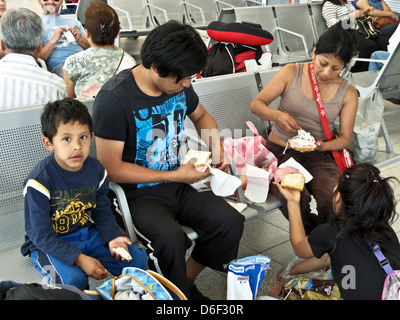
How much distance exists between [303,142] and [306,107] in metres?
0.27

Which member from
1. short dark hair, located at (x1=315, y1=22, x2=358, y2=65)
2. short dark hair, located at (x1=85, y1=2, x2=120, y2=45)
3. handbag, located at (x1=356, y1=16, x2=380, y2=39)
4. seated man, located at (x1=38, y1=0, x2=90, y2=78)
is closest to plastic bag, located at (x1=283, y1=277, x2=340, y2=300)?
short dark hair, located at (x1=315, y1=22, x2=358, y2=65)

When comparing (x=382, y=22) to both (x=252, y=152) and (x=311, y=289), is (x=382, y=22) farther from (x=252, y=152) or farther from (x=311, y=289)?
(x=311, y=289)

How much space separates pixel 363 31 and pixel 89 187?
18.0 ft

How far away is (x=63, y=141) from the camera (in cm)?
184

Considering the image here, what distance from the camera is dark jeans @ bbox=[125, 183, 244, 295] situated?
2.02 m

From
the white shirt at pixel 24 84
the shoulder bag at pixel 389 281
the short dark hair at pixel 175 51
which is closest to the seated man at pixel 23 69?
the white shirt at pixel 24 84

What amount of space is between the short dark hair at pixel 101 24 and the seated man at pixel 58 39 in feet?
2.95

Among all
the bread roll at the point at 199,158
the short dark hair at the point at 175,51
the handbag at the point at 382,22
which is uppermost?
the short dark hair at the point at 175,51

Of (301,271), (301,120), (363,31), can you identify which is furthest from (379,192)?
(363,31)

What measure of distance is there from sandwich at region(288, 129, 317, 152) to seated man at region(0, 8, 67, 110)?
51.8 inches

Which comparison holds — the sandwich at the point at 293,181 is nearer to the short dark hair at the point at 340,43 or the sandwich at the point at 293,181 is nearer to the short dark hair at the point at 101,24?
the short dark hair at the point at 340,43

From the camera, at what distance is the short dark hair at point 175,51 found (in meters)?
2.00

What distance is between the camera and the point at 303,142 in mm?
2656

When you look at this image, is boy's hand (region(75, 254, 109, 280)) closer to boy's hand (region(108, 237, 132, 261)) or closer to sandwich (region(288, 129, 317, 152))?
boy's hand (region(108, 237, 132, 261))
